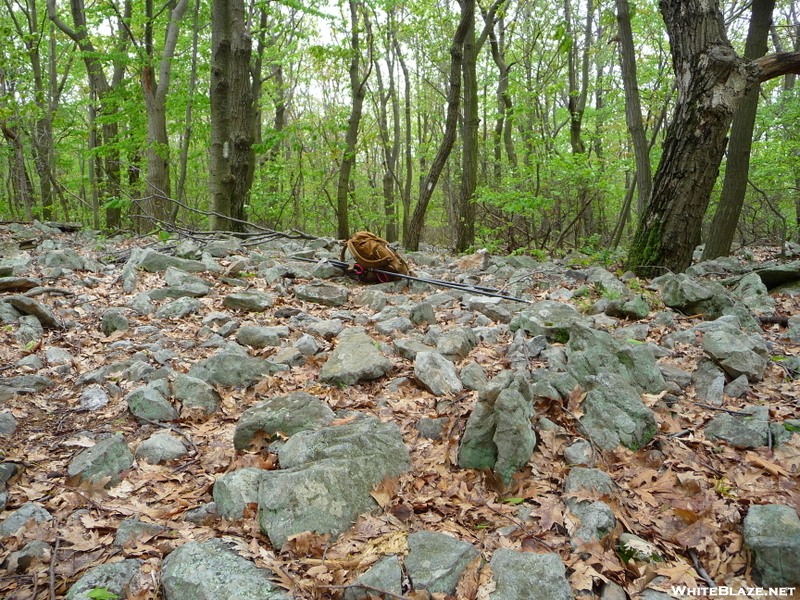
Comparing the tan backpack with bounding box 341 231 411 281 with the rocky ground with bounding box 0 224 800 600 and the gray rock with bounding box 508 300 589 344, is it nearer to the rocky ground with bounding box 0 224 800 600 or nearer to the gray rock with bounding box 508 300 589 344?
the rocky ground with bounding box 0 224 800 600

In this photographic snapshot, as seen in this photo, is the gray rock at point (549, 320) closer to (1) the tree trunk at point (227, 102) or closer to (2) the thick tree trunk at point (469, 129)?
(1) the tree trunk at point (227, 102)

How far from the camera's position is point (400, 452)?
2275 mm

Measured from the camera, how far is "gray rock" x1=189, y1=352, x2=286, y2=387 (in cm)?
319

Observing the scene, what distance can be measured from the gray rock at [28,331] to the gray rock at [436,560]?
3.42 m

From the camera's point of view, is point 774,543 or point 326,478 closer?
point 774,543

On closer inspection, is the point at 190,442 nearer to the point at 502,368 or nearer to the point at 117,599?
the point at 117,599

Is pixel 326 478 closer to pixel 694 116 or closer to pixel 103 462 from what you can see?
pixel 103 462

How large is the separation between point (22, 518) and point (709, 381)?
11.6 feet

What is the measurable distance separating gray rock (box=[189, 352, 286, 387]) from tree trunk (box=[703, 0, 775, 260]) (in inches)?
282

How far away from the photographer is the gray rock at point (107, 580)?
159cm

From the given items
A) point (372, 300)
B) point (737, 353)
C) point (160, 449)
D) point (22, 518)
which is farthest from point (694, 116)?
point (22, 518)

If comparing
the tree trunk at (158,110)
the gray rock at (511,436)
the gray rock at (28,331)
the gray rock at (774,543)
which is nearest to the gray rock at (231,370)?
the gray rock at (28,331)

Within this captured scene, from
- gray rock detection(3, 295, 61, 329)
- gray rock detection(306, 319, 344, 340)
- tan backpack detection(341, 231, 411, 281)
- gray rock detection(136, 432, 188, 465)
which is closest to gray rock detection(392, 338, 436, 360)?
gray rock detection(306, 319, 344, 340)

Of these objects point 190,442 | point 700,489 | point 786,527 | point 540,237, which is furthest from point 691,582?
point 540,237
